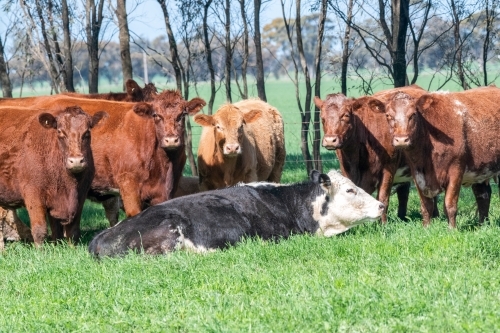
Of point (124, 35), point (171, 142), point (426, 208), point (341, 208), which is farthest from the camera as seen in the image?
point (124, 35)

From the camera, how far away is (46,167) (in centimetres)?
1032

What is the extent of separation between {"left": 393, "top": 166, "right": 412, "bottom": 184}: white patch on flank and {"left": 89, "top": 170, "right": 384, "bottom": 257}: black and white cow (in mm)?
1804

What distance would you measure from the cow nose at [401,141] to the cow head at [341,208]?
739 millimetres

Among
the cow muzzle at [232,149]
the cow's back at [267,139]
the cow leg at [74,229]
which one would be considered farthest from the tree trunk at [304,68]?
the cow leg at [74,229]

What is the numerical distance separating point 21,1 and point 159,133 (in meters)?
6.95

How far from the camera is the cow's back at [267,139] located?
1370 cm

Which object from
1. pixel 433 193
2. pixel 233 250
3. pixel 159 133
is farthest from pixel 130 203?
pixel 433 193

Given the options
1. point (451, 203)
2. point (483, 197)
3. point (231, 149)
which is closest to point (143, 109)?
point (231, 149)

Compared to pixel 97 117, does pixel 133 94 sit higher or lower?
higher

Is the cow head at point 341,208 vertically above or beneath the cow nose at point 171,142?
beneath

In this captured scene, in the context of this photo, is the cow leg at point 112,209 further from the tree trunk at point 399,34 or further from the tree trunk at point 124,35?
the tree trunk at point 399,34

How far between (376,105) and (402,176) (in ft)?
4.23

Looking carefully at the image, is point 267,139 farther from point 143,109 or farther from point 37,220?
point 37,220

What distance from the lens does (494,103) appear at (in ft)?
36.3
